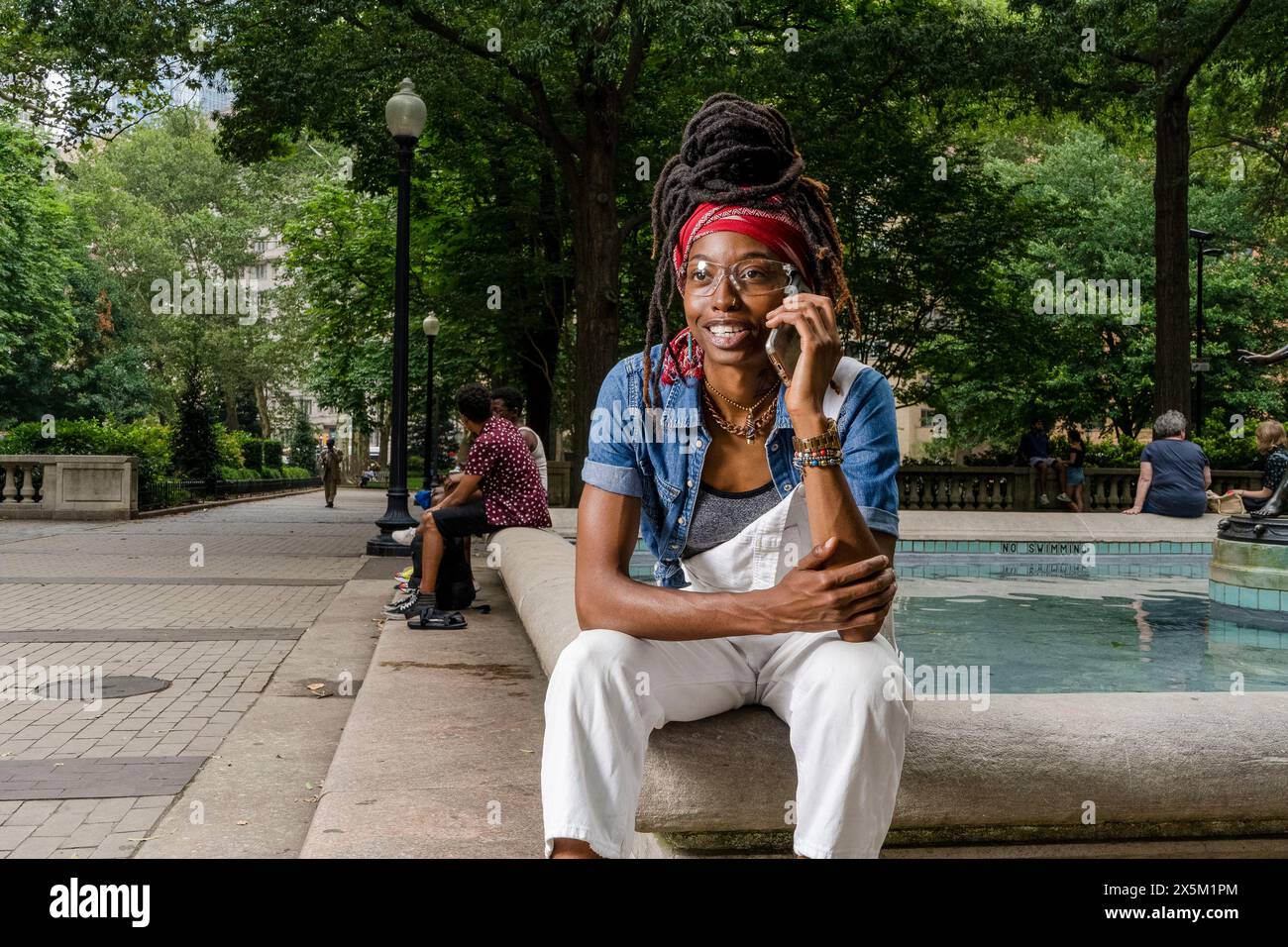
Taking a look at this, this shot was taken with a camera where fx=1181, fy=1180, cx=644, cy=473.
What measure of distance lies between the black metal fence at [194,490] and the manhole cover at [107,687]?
18.5 meters

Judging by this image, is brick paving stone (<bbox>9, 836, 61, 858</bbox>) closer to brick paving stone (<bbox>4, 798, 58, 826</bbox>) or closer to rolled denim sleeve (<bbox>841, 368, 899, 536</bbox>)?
brick paving stone (<bbox>4, 798, 58, 826</bbox>)

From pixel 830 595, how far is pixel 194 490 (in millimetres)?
30632

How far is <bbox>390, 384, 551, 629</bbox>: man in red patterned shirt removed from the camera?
786 centimetres

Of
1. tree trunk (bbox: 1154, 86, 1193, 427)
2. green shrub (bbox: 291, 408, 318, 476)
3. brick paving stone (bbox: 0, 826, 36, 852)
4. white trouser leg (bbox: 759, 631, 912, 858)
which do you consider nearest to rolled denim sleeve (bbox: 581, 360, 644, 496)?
white trouser leg (bbox: 759, 631, 912, 858)

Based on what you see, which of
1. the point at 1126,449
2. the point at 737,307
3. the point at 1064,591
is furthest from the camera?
the point at 1126,449

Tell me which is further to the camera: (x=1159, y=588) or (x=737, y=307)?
(x=1159, y=588)

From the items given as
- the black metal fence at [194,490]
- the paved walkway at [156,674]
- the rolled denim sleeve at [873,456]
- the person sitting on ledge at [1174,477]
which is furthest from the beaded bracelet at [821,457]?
the black metal fence at [194,490]

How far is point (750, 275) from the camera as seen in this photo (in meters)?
2.89

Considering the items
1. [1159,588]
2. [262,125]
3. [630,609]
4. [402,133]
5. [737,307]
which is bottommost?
[1159,588]

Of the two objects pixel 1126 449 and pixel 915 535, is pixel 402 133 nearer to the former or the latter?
pixel 915 535

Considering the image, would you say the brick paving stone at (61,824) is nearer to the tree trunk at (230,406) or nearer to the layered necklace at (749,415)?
the layered necklace at (749,415)

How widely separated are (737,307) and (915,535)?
11.1m

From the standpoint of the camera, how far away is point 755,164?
9.67 ft

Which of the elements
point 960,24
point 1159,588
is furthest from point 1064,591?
point 960,24
